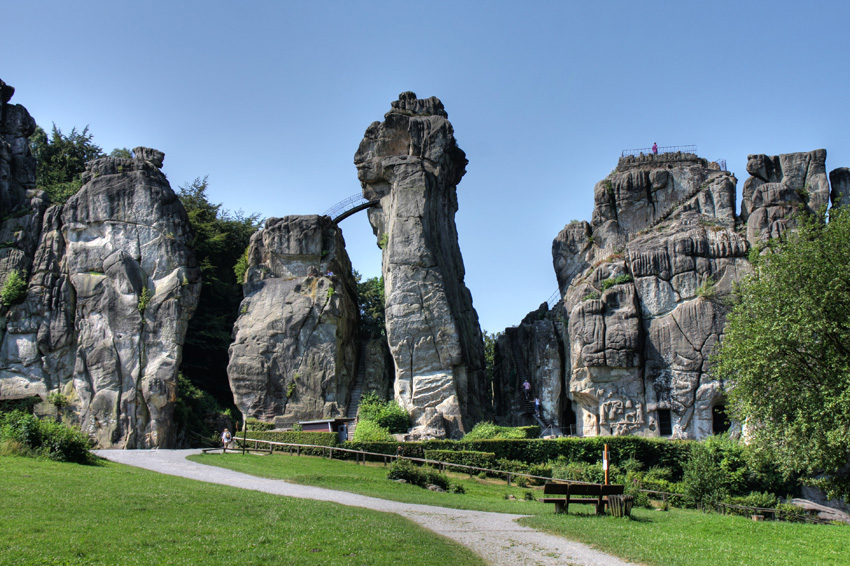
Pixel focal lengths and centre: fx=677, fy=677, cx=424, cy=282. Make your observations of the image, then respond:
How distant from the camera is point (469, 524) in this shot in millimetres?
16016

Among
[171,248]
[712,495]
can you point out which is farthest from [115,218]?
[712,495]

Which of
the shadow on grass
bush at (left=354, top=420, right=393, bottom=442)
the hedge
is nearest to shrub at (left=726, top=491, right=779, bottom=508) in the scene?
the shadow on grass

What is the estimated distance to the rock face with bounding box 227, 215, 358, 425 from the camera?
41.9 metres

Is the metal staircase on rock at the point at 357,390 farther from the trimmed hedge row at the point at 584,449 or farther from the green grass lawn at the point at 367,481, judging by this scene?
the green grass lawn at the point at 367,481

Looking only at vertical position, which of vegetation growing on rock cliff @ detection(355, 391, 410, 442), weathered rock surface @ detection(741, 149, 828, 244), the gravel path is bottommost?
the gravel path

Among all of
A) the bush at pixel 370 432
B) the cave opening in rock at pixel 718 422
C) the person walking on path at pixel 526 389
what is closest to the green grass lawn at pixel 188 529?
the bush at pixel 370 432

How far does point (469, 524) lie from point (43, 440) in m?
15.4

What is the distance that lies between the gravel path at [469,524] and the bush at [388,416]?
1373 cm

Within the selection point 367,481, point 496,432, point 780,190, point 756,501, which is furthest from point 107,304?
point 780,190

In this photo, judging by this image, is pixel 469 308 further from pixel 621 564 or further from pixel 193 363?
pixel 621 564

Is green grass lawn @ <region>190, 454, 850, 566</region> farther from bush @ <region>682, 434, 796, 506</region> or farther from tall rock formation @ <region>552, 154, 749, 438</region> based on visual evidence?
tall rock formation @ <region>552, 154, 749, 438</region>

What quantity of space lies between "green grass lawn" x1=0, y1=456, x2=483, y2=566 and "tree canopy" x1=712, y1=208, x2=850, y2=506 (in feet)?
46.6

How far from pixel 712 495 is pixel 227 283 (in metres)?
38.8

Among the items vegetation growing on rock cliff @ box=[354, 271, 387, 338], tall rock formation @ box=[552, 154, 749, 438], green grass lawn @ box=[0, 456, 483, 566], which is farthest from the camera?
vegetation growing on rock cliff @ box=[354, 271, 387, 338]
